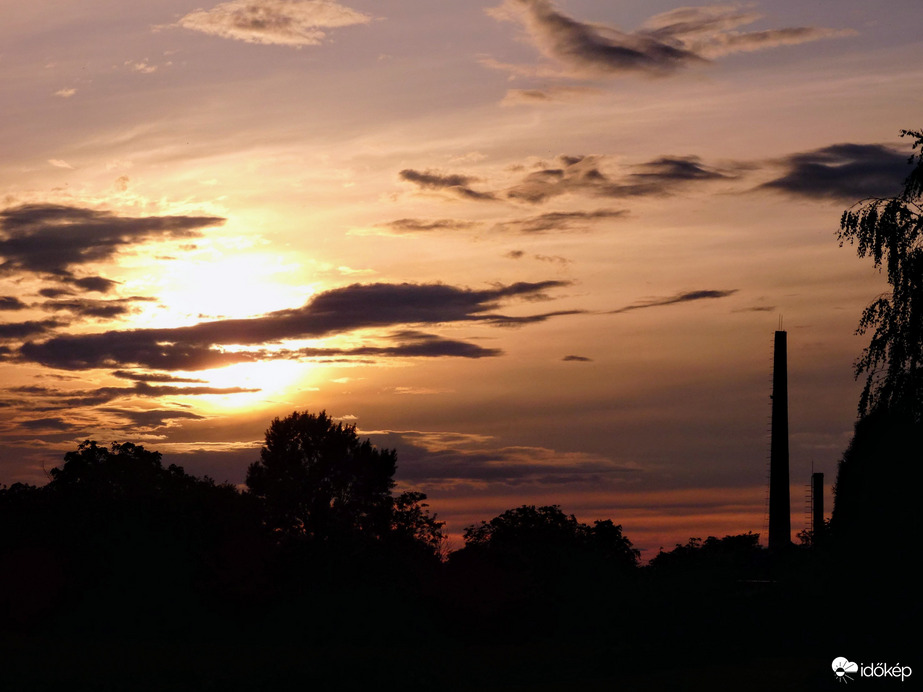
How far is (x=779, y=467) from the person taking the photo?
61.8 meters

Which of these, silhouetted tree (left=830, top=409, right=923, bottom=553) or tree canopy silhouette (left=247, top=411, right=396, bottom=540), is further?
tree canopy silhouette (left=247, top=411, right=396, bottom=540)

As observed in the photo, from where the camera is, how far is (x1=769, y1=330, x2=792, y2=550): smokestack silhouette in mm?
61344

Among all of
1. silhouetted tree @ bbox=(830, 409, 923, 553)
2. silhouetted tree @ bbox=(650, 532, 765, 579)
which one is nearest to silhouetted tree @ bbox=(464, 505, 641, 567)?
silhouetted tree @ bbox=(650, 532, 765, 579)

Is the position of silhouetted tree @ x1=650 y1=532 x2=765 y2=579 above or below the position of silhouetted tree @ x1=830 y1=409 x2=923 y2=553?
below

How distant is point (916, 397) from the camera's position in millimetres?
28016

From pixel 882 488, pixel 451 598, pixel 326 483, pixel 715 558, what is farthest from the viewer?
pixel 326 483

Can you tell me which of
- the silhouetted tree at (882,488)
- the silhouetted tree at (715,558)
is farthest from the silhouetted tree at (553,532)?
the silhouetted tree at (882,488)

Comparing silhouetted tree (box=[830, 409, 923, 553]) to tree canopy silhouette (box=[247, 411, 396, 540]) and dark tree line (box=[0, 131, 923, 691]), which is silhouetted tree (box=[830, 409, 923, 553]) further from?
tree canopy silhouette (box=[247, 411, 396, 540])

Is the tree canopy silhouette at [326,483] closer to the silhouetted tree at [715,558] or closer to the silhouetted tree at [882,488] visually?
the silhouetted tree at [715,558]

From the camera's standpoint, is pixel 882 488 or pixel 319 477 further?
pixel 319 477

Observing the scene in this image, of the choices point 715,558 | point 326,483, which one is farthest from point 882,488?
point 326,483

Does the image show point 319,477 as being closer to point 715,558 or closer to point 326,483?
point 326,483

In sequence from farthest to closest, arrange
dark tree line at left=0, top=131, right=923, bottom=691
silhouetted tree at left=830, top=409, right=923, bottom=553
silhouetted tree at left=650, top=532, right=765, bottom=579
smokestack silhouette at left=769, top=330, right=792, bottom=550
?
smokestack silhouette at left=769, top=330, right=792, bottom=550, silhouetted tree at left=650, top=532, right=765, bottom=579, silhouetted tree at left=830, top=409, right=923, bottom=553, dark tree line at left=0, top=131, right=923, bottom=691

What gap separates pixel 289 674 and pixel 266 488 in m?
52.6
